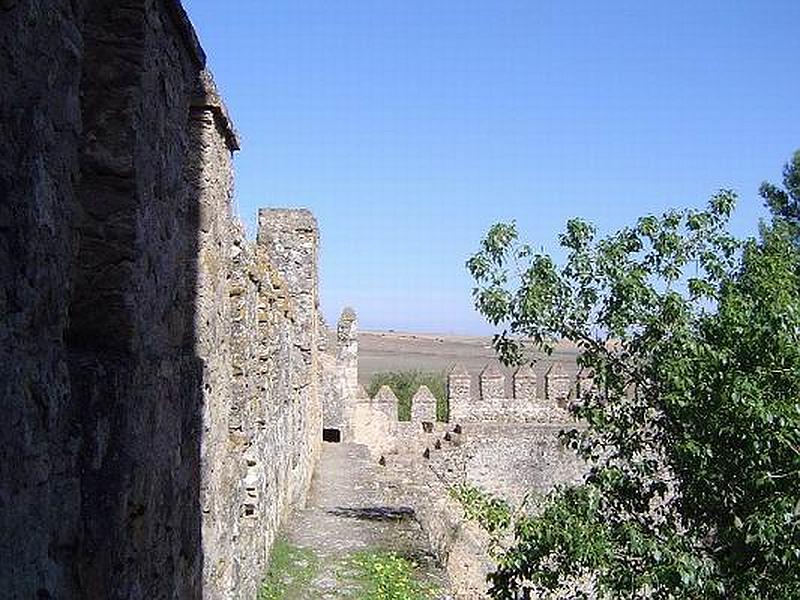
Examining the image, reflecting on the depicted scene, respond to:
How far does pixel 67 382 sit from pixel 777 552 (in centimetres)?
546

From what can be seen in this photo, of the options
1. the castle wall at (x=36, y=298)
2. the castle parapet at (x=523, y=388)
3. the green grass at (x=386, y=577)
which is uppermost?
the castle wall at (x=36, y=298)

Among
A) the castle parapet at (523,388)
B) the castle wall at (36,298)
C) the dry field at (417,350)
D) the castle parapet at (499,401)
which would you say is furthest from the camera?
the dry field at (417,350)

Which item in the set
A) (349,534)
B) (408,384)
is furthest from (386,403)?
(408,384)

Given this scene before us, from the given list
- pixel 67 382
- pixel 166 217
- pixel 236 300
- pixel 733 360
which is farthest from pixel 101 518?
pixel 733 360

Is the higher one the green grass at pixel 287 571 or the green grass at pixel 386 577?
the green grass at pixel 287 571

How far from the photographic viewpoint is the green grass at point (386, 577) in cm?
747

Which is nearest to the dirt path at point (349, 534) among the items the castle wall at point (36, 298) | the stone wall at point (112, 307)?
the stone wall at point (112, 307)

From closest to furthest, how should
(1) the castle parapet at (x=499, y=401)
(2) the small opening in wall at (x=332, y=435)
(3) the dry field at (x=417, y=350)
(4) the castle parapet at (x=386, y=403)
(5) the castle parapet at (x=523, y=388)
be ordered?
1. (2) the small opening in wall at (x=332, y=435)
2. (4) the castle parapet at (x=386, y=403)
3. (1) the castle parapet at (x=499, y=401)
4. (5) the castle parapet at (x=523, y=388)
5. (3) the dry field at (x=417, y=350)

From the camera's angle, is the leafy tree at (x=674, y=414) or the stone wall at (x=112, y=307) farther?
the leafy tree at (x=674, y=414)

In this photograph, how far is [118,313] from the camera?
2.64 m

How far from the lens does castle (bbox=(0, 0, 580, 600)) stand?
1.78 metres

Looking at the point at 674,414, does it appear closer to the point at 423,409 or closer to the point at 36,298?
the point at 36,298

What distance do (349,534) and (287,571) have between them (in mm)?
2083

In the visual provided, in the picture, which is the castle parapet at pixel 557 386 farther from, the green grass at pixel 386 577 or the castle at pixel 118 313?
the castle at pixel 118 313
